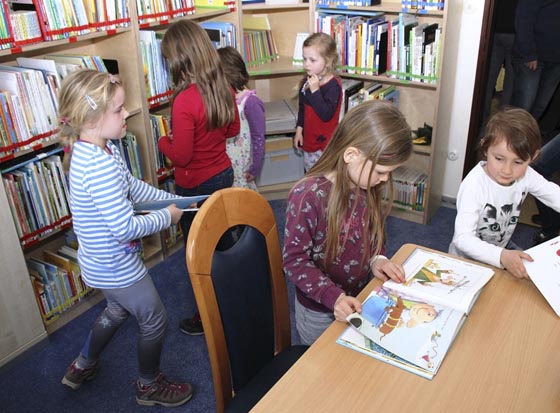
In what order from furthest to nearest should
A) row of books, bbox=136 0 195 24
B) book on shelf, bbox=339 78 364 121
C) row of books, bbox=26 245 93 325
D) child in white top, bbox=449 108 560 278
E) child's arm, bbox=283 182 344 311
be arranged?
book on shelf, bbox=339 78 364 121, row of books, bbox=136 0 195 24, row of books, bbox=26 245 93 325, child in white top, bbox=449 108 560 278, child's arm, bbox=283 182 344 311

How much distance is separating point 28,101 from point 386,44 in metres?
2.12

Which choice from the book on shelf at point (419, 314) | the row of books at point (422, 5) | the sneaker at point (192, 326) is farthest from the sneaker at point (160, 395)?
the row of books at point (422, 5)

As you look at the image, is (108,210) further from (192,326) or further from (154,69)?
(154,69)

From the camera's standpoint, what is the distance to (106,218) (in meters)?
1.67

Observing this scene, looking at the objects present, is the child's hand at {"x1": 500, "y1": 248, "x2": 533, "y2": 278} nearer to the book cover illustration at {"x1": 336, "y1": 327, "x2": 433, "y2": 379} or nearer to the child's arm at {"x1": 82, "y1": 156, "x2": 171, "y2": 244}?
the book cover illustration at {"x1": 336, "y1": 327, "x2": 433, "y2": 379}

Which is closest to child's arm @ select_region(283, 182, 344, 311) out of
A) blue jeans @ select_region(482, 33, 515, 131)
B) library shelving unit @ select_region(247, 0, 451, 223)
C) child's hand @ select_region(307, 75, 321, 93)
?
child's hand @ select_region(307, 75, 321, 93)

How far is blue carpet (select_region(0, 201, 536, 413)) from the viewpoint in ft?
6.89

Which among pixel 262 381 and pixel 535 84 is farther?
pixel 535 84

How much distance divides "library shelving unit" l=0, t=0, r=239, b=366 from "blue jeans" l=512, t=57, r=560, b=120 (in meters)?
2.14

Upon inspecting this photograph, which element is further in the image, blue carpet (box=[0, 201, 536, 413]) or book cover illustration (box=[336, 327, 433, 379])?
blue carpet (box=[0, 201, 536, 413])

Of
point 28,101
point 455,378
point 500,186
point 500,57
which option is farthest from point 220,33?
point 455,378

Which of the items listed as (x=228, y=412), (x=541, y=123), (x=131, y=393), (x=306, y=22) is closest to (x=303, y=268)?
(x=228, y=412)

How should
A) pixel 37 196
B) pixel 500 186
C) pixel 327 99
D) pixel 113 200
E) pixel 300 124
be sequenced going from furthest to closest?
pixel 300 124 < pixel 327 99 < pixel 37 196 < pixel 500 186 < pixel 113 200

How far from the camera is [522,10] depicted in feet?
11.6
